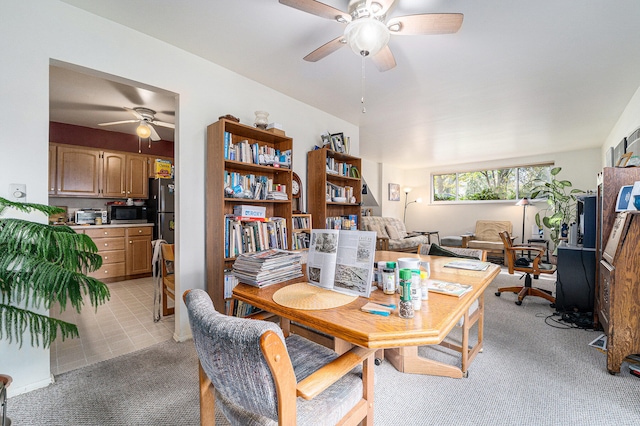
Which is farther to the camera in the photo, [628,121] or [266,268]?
[628,121]

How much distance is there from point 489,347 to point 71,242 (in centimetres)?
285

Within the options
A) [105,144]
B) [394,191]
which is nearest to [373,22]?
[105,144]

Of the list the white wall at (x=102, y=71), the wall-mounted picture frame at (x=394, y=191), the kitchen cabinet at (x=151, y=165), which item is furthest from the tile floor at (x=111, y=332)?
the wall-mounted picture frame at (x=394, y=191)

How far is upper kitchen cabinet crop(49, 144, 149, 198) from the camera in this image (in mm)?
3980

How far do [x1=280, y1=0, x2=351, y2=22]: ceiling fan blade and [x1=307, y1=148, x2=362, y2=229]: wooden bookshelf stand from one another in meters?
1.71

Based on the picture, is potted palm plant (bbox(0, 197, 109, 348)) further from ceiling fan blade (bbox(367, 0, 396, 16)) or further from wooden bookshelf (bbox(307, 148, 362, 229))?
wooden bookshelf (bbox(307, 148, 362, 229))

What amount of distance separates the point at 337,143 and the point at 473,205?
4.99 metres

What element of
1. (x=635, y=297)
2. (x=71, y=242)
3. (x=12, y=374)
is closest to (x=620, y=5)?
(x=635, y=297)

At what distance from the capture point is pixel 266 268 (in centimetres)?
140

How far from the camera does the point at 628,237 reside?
5.98 ft

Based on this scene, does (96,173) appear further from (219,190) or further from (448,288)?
(448,288)

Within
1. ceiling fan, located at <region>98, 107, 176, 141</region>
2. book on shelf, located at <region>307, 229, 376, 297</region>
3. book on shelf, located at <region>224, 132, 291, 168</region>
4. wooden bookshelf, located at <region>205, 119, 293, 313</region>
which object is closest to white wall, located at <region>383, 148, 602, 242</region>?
book on shelf, located at <region>224, 132, 291, 168</region>

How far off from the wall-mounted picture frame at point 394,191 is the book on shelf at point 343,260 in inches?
257

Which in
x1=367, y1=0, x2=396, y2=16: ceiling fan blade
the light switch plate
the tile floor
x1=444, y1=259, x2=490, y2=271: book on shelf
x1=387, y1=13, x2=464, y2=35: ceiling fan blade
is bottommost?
the tile floor
